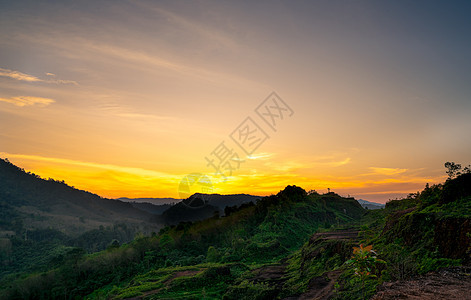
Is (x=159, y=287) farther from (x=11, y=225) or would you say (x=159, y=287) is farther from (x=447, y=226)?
(x=11, y=225)

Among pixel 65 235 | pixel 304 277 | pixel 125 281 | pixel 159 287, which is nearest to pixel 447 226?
pixel 304 277

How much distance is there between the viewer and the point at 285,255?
138 ft

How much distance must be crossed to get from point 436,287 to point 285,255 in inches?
1365

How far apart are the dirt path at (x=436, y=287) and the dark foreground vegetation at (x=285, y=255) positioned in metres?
0.85

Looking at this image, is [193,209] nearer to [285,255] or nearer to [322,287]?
[285,255]

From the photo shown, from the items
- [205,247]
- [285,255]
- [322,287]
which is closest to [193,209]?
[205,247]

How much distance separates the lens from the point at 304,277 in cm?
2439

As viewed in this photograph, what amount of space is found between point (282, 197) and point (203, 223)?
804 inches

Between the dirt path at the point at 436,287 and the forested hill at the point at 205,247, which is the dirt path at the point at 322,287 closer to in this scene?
the dirt path at the point at 436,287

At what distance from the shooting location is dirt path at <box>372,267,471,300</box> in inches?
342

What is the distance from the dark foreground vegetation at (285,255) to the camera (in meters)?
13.0

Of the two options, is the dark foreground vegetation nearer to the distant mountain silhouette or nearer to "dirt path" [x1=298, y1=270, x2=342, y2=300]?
"dirt path" [x1=298, y1=270, x2=342, y2=300]

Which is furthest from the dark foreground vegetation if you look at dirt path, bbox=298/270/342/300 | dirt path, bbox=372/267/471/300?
dirt path, bbox=372/267/471/300

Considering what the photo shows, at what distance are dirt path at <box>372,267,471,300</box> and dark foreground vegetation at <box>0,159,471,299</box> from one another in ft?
2.78
